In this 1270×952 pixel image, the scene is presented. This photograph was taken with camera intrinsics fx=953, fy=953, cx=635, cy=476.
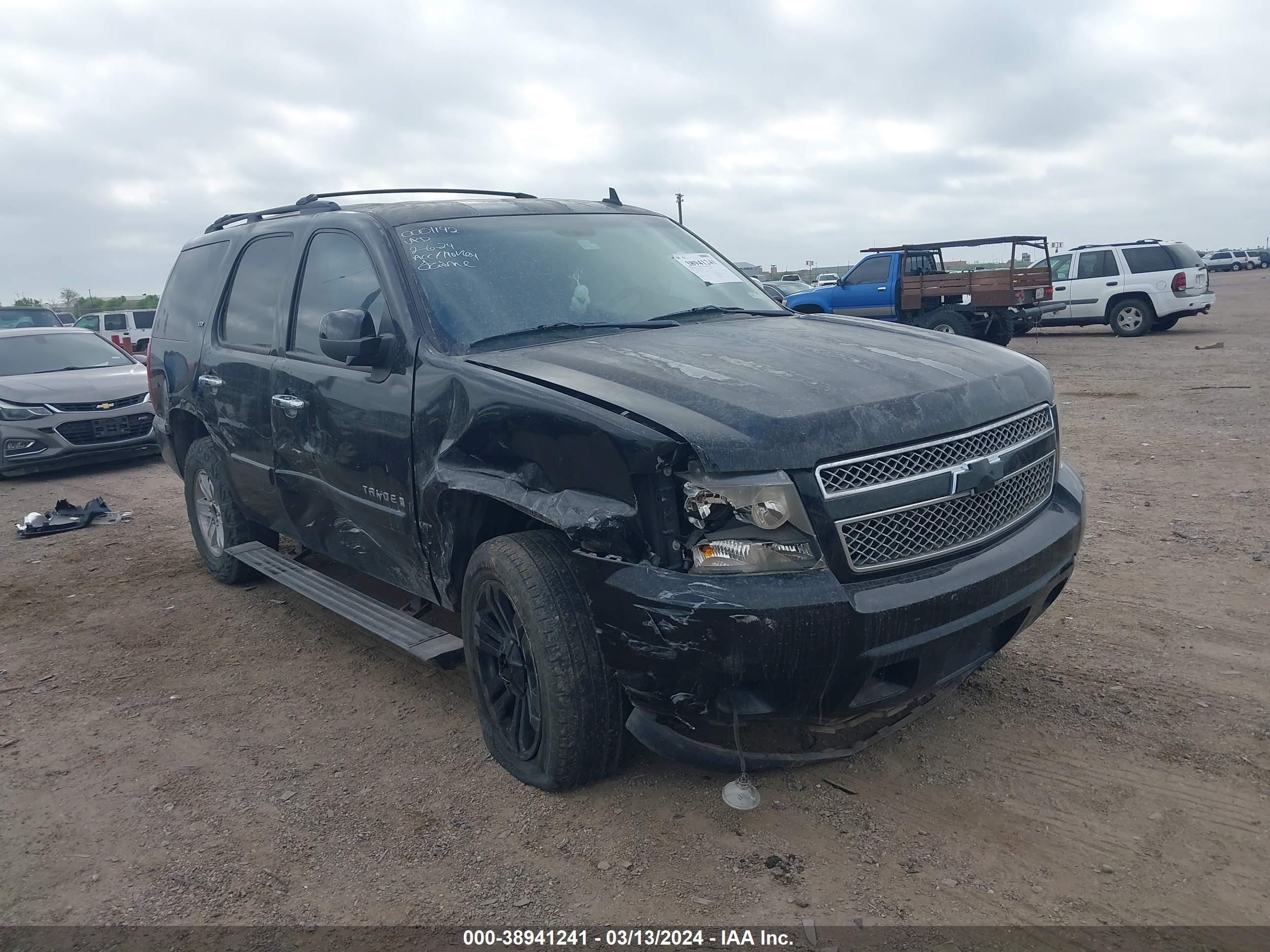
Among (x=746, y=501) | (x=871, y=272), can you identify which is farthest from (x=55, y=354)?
(x=871, y=272)

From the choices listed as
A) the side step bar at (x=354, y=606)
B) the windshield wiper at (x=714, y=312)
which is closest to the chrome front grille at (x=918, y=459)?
the windshield wiper at (x=714, y=312)

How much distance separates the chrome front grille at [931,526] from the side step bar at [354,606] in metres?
1.53

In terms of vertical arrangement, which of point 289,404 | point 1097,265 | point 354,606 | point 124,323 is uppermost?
point 1097,265

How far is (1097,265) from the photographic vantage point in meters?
18.9

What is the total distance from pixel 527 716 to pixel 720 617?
962 mm

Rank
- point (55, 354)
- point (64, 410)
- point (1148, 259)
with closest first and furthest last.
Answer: point (64, 410) → point (55, 354) → point (1148, 259)

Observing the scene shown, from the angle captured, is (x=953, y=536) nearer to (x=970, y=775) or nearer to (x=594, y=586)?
(x=970, y=775)

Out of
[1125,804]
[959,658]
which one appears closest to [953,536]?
[959,658]

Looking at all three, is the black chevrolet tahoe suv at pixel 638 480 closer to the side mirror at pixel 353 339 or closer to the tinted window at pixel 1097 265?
the side mirror at pixel 353 339

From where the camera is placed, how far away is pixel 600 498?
270cm

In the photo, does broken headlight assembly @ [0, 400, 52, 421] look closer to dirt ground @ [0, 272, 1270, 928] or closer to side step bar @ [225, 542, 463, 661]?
dirt ground @ [0, 272, 1270, 928]

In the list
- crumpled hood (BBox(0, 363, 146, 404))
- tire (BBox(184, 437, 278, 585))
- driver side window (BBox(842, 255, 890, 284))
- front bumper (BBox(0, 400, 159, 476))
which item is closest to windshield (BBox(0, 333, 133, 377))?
crumpled hood (BBox(0, 363, 146, 404))

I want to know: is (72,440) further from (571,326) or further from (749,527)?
(749,527)

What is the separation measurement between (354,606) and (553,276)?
1.62 metres
